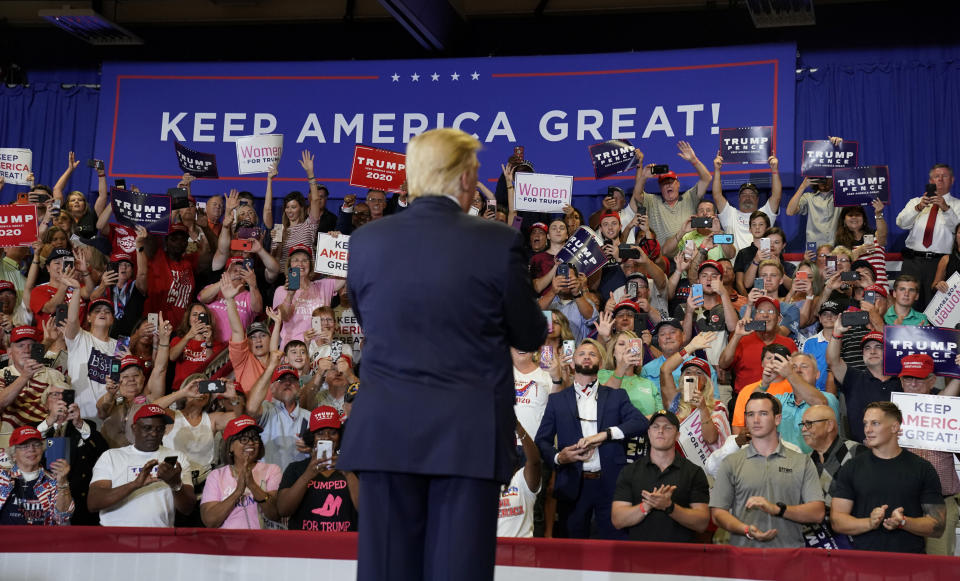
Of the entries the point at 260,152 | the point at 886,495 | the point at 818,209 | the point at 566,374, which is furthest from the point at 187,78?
the point at 886,495

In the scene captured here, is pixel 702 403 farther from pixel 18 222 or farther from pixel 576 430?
pixel 18 222

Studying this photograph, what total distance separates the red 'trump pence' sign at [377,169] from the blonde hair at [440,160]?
7248 mm

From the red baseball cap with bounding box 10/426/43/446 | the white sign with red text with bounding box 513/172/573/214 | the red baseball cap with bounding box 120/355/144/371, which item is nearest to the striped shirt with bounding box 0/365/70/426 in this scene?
the red baseball cap with bounding box 120/355/144/371

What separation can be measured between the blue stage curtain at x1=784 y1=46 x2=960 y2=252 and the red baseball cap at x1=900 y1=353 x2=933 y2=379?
4.89 metres

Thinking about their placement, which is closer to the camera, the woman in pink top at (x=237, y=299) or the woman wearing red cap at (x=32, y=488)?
the woman wearing red cap at (x=32, y=488)

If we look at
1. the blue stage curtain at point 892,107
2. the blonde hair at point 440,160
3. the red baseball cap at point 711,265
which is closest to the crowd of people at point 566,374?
the red baseball cap at point 711,265

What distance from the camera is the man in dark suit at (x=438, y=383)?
2.56 metres

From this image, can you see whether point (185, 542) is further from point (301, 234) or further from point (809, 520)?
point (301, 234)

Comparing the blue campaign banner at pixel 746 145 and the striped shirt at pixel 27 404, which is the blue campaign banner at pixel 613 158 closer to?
the blue campaign banner at pixel 746 145

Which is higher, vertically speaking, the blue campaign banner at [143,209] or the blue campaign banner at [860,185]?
the blue campaign banner at [860,185]

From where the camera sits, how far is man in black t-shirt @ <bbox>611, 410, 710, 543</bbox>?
570 cm

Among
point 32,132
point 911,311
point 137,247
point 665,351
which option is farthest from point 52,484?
point 32,132

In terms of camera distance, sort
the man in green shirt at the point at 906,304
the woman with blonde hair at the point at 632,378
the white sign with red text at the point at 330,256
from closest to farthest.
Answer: the woman with blonde hair at the point at 632,378
the man in green shirt at the point at 906,304
the white sign with red text at the point at 330,256

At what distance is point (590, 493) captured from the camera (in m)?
6.46
